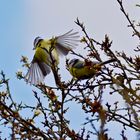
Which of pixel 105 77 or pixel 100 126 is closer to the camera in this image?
pixel 100 126

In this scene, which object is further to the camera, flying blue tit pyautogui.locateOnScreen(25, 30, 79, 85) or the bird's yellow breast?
flying blue tit pyautogui.locateOnScreen(25, 30, 79, 85)

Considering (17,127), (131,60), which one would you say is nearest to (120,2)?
(131,60)

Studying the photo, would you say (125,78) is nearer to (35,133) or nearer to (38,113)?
(35,133)

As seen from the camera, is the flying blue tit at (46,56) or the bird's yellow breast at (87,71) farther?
the flying blue tit at (46,56)

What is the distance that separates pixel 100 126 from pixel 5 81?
3061mm

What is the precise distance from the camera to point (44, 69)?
6.14m

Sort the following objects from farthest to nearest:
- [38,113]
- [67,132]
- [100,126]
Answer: [38,113]
[67,132]
[100,126]

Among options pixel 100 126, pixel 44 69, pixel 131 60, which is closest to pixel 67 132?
pixel 131 60

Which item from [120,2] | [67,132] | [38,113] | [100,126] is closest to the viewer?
[100,126]

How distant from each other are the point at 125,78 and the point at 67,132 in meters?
0.64

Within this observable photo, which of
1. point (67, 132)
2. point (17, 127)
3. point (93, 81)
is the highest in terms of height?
point (93, 81)

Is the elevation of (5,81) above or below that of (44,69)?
below

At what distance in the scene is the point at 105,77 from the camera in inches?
151

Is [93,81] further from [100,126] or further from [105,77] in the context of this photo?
[100,126]
